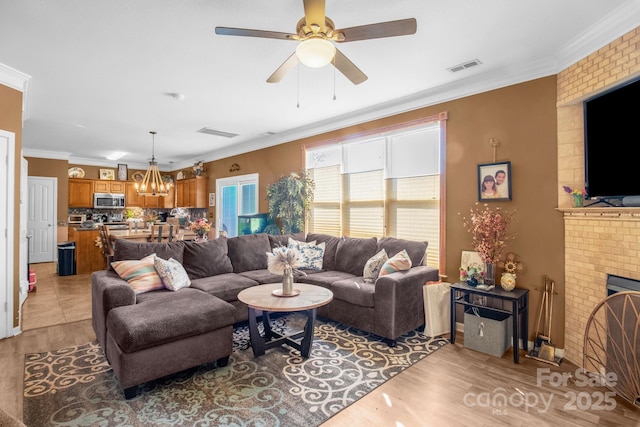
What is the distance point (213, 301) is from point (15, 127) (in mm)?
2982

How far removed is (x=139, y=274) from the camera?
319cm

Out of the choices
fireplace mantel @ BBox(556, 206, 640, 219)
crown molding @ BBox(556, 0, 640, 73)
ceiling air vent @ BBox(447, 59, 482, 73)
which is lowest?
fireplace mantel @ BBox(556, 206, 640, 219)

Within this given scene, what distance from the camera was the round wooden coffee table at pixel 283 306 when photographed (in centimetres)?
260

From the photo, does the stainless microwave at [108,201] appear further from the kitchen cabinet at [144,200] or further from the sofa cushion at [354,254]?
the sofa cushion at [354,254]

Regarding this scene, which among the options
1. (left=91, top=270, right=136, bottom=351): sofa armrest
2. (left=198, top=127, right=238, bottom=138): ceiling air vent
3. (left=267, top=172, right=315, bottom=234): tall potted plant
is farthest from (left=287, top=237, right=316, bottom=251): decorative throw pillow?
(left=198, top=127, right=238, bottom=138): ceiling air vent

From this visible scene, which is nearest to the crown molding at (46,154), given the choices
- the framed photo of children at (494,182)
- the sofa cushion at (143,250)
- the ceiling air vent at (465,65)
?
the sofa cushion at (143,250)

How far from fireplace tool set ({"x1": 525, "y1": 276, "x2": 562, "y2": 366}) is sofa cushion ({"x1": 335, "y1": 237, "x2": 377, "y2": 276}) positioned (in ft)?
5.85

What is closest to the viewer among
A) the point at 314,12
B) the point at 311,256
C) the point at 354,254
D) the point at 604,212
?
the point at 314,12

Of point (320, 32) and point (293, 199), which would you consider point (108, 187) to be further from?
point (320, 32)

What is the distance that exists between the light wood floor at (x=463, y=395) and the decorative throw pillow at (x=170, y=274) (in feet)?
3.36

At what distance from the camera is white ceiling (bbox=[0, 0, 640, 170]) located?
90.5 inches

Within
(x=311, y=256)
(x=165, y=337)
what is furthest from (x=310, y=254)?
(x=165, y=337)

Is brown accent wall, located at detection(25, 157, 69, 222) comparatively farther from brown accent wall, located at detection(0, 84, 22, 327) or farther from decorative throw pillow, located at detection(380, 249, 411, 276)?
decorative throw pillow, located at detection(380, 249, 411, 276)

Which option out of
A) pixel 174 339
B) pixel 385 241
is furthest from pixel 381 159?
pixel 174 339
